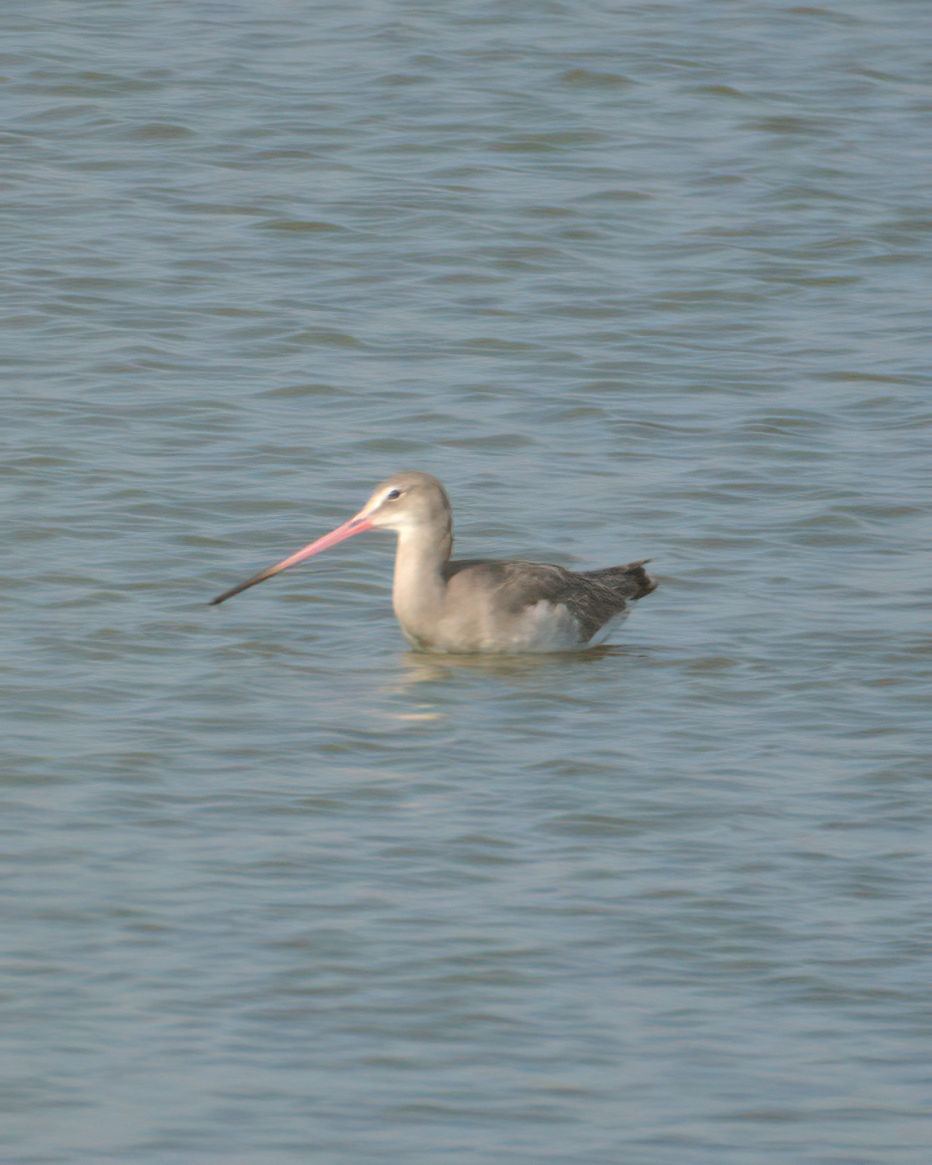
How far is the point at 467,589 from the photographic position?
11172mm

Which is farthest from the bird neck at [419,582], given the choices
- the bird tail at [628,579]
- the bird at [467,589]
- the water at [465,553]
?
the bird tail at [628,579]

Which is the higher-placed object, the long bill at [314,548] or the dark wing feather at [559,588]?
the long bill at [314,548]

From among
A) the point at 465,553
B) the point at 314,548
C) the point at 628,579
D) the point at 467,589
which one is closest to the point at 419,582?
the point at 467,589

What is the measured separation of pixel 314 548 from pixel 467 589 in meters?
0.78

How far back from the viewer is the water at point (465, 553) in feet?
22.4

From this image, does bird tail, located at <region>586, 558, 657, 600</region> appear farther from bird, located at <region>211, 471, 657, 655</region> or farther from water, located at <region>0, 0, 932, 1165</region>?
water, located at <region>0, 0, 932, 1165</region>

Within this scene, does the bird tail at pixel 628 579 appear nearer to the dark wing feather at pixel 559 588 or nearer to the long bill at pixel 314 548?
the dark wing feather at pixel 559 588

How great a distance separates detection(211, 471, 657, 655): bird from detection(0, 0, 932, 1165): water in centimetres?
20

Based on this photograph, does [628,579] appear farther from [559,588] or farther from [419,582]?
[419,582]

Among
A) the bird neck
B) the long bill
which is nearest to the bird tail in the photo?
the bird neck

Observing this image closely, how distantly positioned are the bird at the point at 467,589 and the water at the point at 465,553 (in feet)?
0.64

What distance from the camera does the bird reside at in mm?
11094

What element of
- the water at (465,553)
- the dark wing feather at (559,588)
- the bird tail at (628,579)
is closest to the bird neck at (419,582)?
the dark wing feather at (559,588)

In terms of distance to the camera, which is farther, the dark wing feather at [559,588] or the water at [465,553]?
the dark wing feather at [559,588]
